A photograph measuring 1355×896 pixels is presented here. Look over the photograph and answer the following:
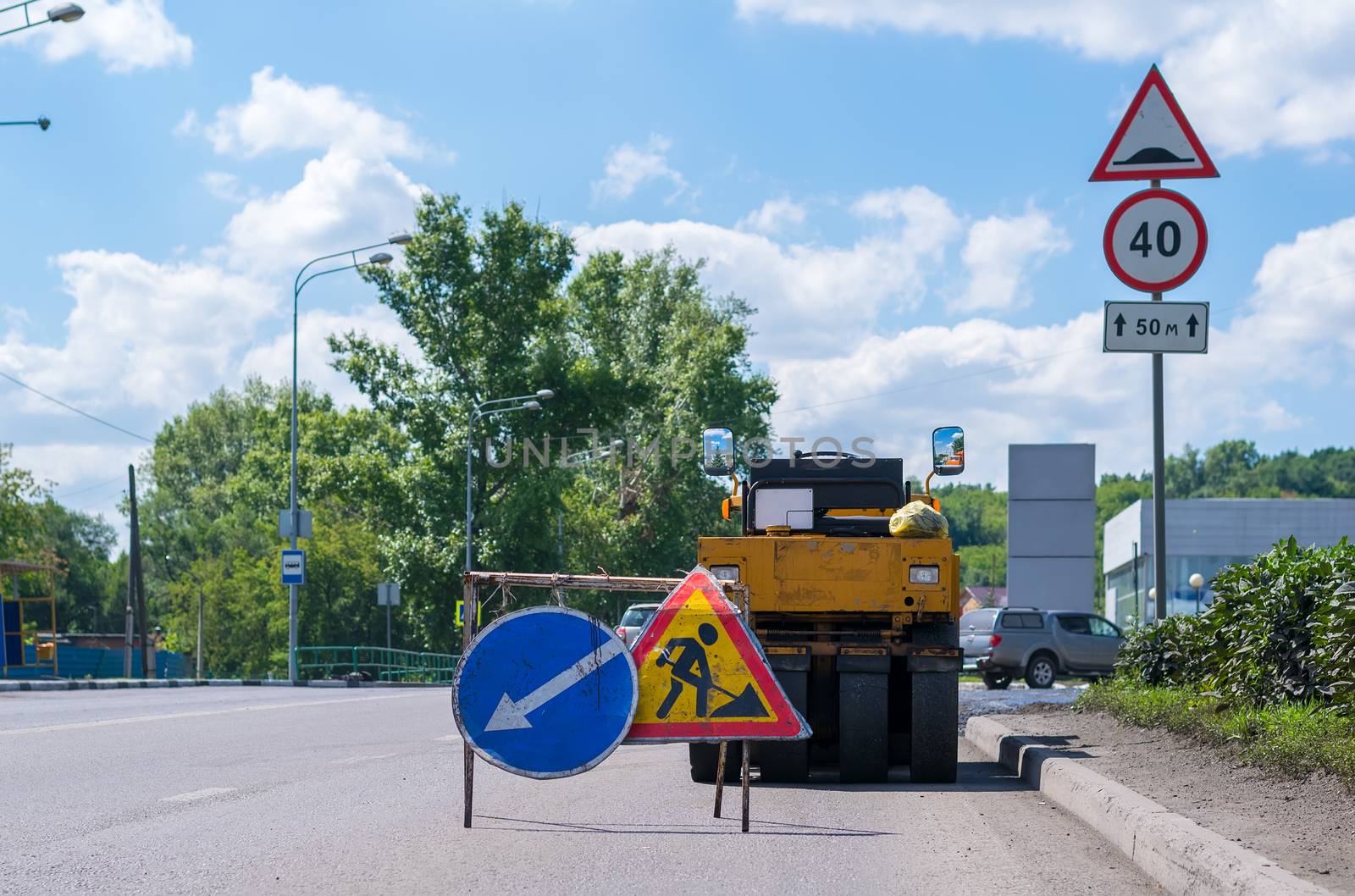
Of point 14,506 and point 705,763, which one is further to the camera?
point 14,506

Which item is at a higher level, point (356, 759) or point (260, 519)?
point (260, 519)

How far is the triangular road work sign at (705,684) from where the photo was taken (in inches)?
298

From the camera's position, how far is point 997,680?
33156mm

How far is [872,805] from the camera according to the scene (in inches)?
365

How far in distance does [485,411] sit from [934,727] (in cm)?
4426

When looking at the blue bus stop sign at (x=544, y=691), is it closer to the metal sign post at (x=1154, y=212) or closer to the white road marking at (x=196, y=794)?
the white road marking at (x=196, y=794)

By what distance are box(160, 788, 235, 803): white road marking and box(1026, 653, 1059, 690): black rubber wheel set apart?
24723 mm

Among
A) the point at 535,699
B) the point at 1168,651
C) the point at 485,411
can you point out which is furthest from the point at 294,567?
the point at 535,699

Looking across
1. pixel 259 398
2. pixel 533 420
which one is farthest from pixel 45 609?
pixel 533 420

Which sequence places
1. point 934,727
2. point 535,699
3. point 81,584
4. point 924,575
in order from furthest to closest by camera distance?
point 81,584 < point 924,575 < point 934,727 < point 535,699

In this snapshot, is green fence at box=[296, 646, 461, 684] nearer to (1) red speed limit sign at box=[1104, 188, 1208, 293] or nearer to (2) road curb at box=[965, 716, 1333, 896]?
(1) red speed limit sign at box=[1104, 188, 1208, 293]

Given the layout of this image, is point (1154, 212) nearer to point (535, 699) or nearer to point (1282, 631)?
point (1282, 631)

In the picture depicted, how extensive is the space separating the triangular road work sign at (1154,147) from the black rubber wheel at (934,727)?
3844 millimetres

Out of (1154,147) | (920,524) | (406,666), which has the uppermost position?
(1154,147)
